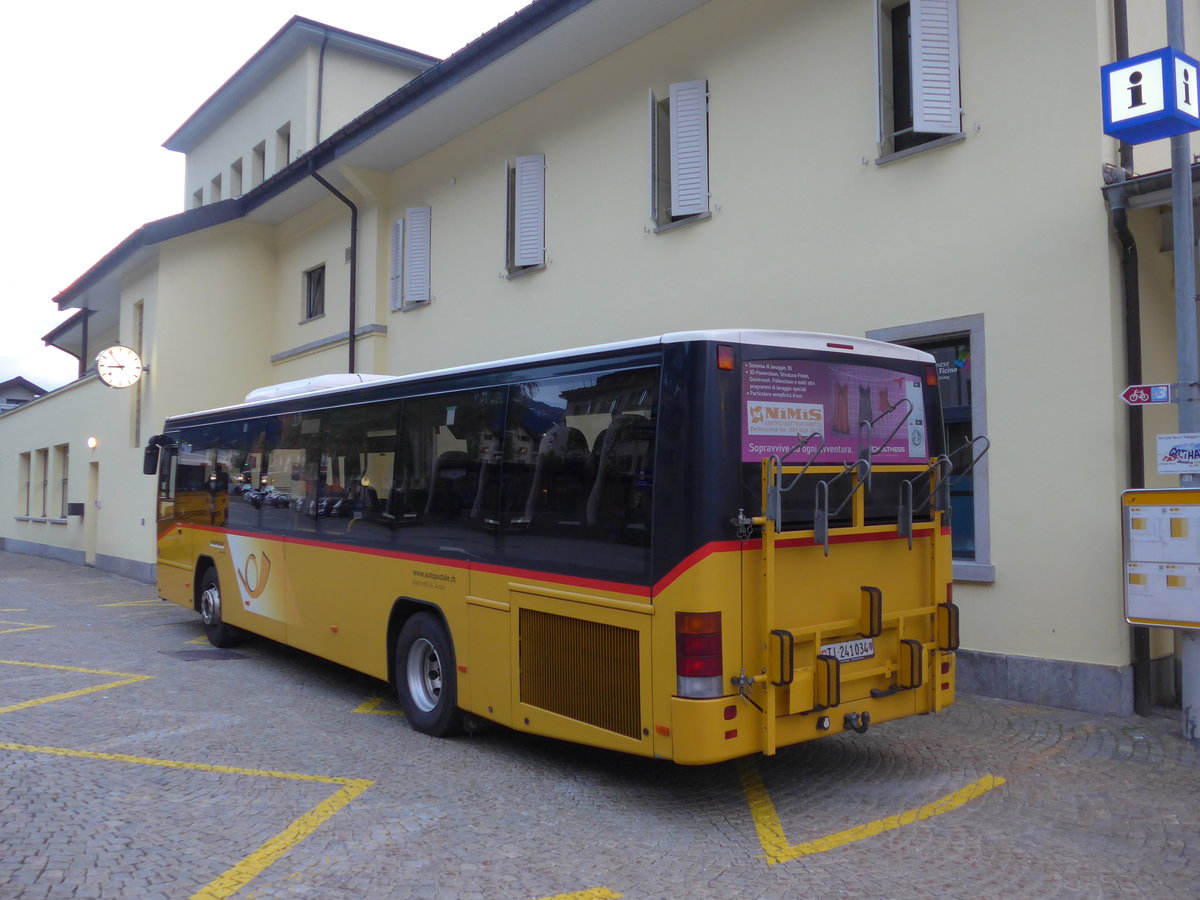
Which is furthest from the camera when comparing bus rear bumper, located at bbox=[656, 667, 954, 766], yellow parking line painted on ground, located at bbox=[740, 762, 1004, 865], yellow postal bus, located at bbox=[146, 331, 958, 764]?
yellow postal bus, located at bbox=[146, 331, 958, 764]

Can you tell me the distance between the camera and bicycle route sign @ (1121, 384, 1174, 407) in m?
6.60

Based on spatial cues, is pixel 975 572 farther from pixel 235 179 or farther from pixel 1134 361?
pixel 235 179

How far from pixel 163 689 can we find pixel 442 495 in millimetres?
3613

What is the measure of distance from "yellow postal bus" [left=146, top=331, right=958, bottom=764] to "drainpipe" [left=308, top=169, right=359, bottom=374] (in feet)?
31.1

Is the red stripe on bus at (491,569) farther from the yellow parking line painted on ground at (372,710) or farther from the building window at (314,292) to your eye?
the building window at (314,292)

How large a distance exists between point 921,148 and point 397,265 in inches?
397

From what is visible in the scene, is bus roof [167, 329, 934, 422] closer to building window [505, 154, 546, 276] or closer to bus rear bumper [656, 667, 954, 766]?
bus rear bumper [656, 667, 954, 766]

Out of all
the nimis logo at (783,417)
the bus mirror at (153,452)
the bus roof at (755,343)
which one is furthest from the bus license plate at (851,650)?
the bus mirror at (153,452)

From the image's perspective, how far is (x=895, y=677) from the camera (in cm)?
585

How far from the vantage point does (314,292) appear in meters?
19.2

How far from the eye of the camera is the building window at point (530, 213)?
13297 millimetres

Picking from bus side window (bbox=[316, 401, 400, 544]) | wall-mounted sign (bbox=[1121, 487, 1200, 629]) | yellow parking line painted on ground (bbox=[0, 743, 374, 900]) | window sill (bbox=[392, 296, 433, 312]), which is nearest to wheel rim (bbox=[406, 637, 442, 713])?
bus side window (bbox=[316, 401, 400, 544])

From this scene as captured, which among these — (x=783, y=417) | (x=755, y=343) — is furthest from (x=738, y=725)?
(x=755, y=343)

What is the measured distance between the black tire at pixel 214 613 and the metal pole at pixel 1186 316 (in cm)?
911
